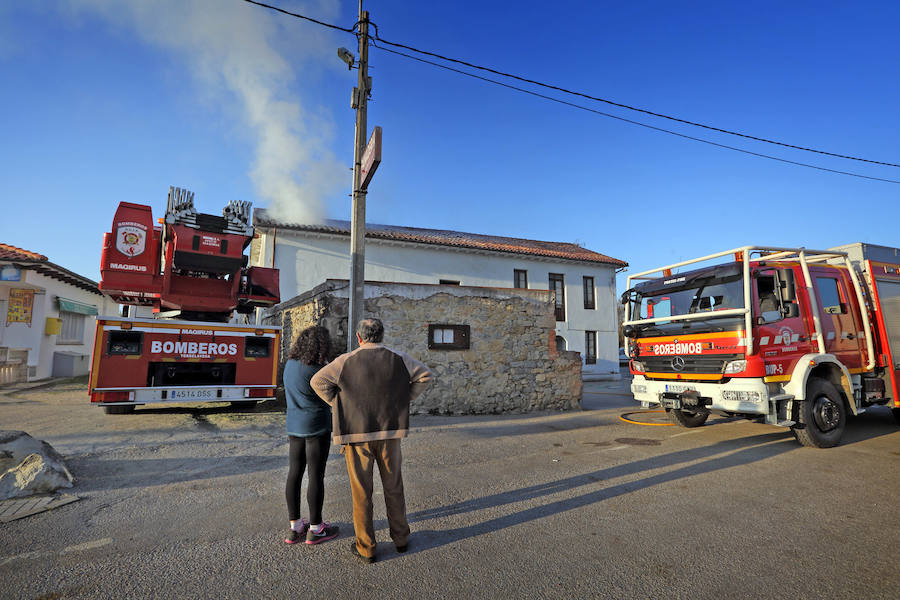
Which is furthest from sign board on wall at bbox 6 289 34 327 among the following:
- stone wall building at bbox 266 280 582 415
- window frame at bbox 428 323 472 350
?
window frame at bbox 428 323 472 350

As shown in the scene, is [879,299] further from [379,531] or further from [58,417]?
[58,417]

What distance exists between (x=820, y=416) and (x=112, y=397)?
10.9m

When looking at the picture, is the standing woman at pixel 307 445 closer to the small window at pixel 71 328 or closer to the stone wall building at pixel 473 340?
the stone wall building at pixel 473 340

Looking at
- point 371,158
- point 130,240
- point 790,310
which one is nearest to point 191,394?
point 130,240

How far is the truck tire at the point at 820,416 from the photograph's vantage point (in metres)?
6.22

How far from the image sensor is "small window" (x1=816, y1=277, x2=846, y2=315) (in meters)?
6.90

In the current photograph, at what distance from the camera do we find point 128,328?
768 cm

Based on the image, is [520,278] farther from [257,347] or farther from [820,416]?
[820,416]

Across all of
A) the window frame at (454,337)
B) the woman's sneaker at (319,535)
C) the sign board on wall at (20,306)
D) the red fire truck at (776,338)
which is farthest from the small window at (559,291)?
the woman's sneaker at (319,535)

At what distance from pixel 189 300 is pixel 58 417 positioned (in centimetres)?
310

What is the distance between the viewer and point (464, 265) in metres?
21.4

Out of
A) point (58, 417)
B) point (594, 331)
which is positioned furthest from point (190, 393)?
point (594, 331)

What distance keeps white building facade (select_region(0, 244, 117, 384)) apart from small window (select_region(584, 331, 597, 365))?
22420 mm

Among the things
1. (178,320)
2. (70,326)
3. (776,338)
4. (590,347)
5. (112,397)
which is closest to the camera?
(776,338)
